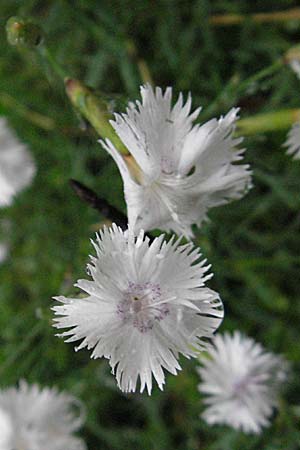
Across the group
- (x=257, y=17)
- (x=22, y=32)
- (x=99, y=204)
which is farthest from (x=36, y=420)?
(x=257, y=17)

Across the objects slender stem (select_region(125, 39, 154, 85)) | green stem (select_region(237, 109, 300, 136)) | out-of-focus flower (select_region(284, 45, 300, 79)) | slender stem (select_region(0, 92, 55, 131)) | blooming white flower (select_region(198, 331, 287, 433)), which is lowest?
blooming white flower (select_region(198, 331, 287, 433))

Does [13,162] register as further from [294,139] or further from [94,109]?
[294,139]

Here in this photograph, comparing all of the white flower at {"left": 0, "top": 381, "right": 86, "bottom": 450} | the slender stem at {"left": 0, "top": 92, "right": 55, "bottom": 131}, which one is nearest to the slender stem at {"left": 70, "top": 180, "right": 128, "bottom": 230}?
the white flower at {"left": 0, "top": 381, "right": 86, "bottom": 450}

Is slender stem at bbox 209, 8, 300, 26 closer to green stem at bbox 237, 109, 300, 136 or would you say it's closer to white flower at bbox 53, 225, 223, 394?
green stem at bbox 237, 109, 300, 136

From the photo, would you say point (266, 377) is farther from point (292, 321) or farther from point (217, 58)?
point (217, 58)

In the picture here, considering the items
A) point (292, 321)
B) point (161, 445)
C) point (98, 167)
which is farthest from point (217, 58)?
point (161, 445)

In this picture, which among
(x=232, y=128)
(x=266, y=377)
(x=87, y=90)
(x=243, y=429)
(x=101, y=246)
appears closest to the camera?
(x=101, y=246)

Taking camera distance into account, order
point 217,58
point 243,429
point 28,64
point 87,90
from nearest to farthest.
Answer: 1. point 87,90
2. point 243,429
3. point 217,58
4. point 28,64
